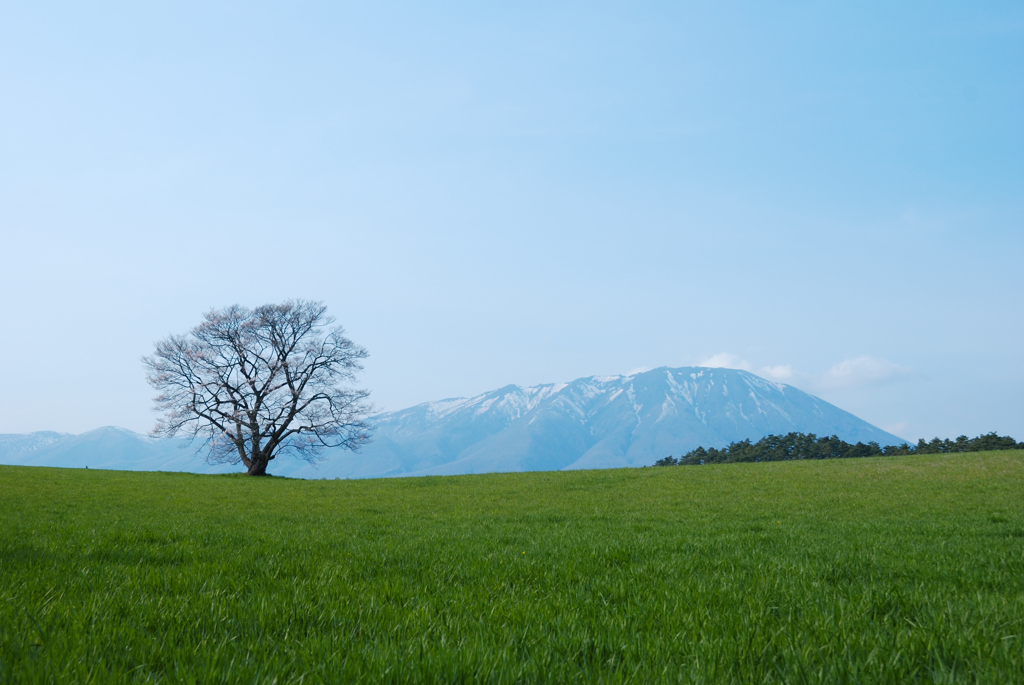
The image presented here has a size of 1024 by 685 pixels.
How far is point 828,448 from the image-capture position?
237ft

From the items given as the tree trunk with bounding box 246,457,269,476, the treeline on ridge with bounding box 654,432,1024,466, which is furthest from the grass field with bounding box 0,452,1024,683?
the treeline on ridge with bounding box 654,432,1024,466

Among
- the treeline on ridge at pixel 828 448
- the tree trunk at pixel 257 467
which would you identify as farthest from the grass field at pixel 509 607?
the treeline on ridge at pixel 828 448

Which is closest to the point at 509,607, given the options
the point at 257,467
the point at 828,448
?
the point at 257,467

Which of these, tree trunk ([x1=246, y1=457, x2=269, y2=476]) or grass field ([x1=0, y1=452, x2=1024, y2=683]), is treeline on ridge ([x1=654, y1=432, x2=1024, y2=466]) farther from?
grass field ([x1=0, y1=452, x2=1024, y2=683])

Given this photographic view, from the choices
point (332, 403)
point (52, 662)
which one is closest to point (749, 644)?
point (52, 662)

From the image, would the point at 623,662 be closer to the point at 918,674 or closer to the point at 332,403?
the point at 918,674

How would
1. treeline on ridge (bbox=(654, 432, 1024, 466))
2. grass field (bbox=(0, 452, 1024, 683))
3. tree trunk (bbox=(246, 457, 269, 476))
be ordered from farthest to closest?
treeline on ridge (bbox=(654, 432, 1024, 466)), tree trunk (bbox=(246, 457, 269, 476)), grass field (bbox=(0, 452, 1024, 683))

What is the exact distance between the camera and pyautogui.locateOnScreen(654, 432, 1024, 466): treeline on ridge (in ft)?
191

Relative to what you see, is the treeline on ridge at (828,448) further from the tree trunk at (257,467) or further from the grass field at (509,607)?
the grass field at (509,607)

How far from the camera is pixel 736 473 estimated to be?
34.9 meters

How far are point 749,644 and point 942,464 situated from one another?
3998cm

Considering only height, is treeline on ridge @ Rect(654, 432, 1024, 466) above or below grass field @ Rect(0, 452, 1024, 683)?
below

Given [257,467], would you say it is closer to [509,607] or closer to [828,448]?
[509,607]

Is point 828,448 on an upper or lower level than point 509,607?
lower
